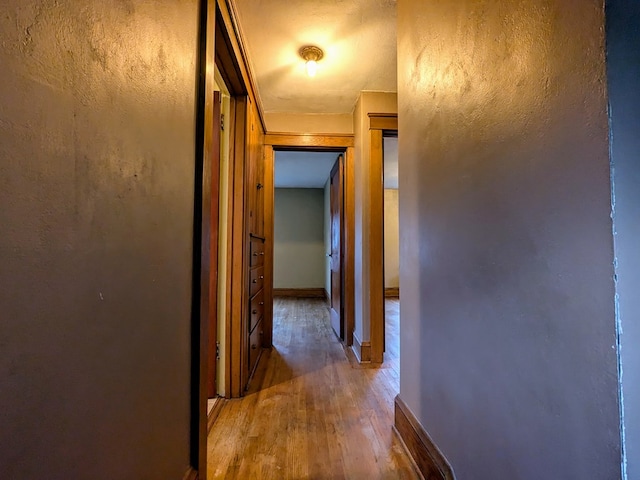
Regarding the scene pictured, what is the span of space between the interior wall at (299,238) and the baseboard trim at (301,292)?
2.6 inches

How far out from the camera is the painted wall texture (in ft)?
1.81

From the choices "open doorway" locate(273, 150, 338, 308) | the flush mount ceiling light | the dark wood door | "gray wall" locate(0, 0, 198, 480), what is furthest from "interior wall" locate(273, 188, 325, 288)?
"gray wall" locate(0, 0, 198, 480)

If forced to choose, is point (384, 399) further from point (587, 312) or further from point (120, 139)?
point (120, 139)

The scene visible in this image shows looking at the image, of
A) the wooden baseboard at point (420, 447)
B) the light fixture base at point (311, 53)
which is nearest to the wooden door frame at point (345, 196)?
the light fixture base at point (311, 53)

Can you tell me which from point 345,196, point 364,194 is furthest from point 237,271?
point 345,196

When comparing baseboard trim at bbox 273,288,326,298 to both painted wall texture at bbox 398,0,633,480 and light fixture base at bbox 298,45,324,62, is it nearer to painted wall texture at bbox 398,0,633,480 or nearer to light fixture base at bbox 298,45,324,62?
light fixture base at bbox 298,45,324,62

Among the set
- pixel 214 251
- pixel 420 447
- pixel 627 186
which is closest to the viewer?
pixel 627 186

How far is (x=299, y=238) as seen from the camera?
22.4 ft

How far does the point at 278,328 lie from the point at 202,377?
9.43 ft

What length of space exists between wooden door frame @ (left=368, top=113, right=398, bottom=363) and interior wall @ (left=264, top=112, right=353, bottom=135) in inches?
19.3

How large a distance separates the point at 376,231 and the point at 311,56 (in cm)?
134

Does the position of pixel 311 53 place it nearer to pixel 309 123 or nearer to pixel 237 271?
pixel 309 123

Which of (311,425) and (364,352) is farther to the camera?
(364,352)

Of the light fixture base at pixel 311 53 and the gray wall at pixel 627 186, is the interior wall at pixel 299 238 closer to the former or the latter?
the light fixture base at pixel 311 53
